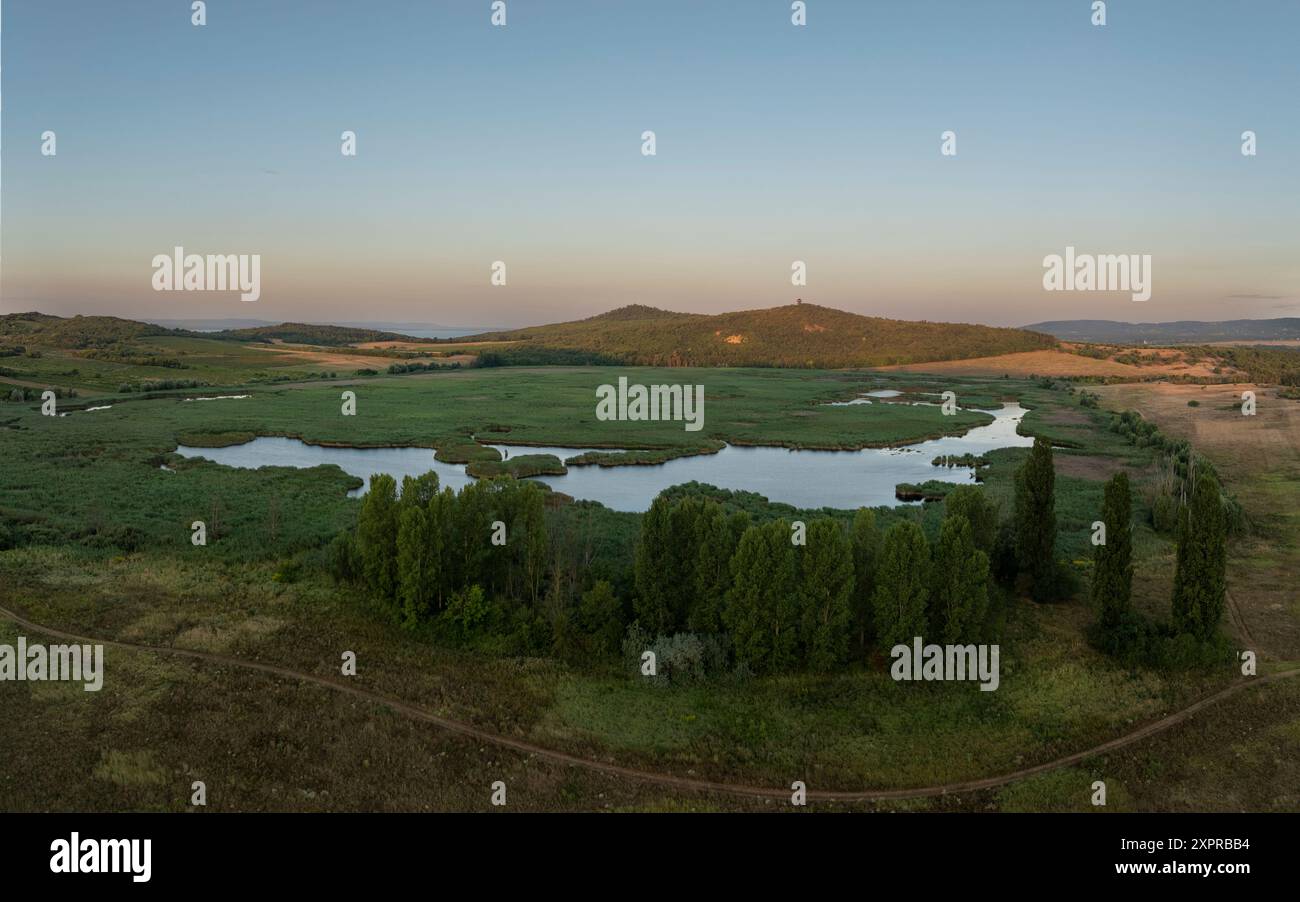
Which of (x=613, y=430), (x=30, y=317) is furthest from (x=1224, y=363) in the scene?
(x=30, y=317)

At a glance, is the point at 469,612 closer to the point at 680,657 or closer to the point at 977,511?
the point at 680,657

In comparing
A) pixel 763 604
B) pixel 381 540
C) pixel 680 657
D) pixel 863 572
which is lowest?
pixel 680 657

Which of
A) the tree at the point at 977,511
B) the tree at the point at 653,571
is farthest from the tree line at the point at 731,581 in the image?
the tree at the point at 977,511

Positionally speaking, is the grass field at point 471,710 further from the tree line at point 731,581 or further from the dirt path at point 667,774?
the tree line at point 731,581

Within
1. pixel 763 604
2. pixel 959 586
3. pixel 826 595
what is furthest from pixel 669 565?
pixel 959 586

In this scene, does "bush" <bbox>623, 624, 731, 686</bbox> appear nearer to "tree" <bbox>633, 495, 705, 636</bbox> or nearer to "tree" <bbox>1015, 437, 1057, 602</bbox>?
"tree" <bbox>633, 495, 705, 636</bbox>

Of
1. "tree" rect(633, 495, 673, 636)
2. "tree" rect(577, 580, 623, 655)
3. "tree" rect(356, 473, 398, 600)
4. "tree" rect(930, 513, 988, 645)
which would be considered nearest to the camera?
"tree" rect(930, 513, 988, 645)

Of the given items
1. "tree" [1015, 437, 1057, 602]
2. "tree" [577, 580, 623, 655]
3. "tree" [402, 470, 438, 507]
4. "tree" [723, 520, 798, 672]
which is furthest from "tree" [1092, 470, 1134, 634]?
"tree" [402, 470, 438, 507]
